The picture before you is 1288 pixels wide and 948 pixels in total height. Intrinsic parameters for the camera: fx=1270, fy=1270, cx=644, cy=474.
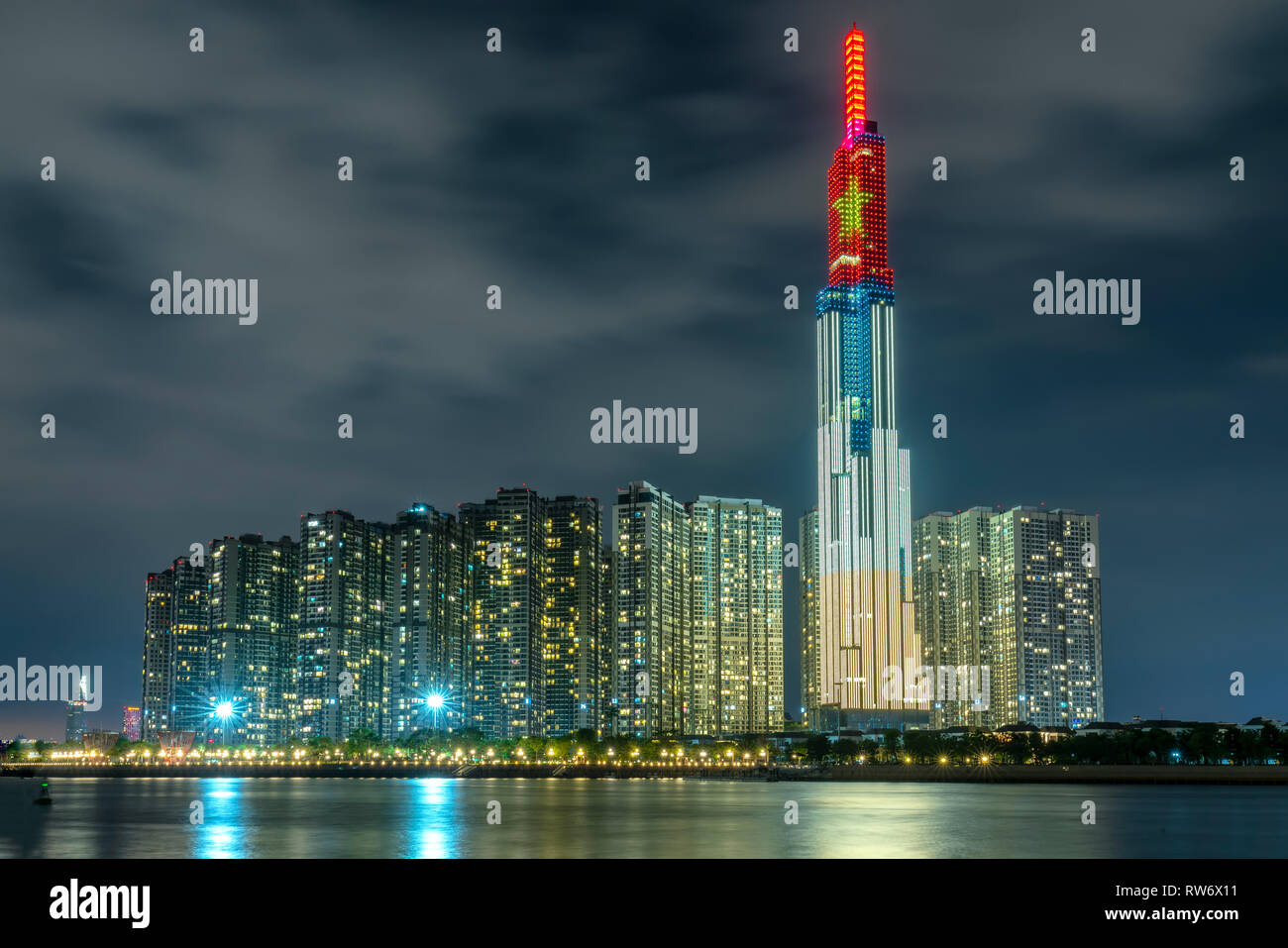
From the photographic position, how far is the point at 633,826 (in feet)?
368

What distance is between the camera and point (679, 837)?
331 feet

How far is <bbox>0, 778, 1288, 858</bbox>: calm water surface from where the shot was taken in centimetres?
8988

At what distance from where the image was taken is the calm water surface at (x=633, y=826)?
89875mm

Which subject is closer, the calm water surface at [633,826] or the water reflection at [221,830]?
the water reflection at [221,830]

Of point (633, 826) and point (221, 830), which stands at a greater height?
point (221, 830)

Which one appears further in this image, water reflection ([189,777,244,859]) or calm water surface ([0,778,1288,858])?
calm water surface ([0,778,1288,858])

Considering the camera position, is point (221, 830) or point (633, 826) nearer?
point (221, 830)
